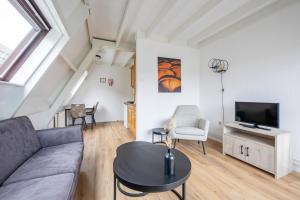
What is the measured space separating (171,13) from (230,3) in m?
0.98

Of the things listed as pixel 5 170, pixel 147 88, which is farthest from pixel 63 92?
pixel 5 170

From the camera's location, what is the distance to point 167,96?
12.4 ft

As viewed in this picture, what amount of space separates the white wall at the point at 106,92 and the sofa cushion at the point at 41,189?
507cm

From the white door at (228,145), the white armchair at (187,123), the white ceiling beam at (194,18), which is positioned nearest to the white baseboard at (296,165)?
the white door at (228,145)

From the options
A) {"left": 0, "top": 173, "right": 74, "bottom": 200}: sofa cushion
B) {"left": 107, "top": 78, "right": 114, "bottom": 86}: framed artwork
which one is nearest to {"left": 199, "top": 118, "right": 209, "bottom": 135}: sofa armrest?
{"left": 0, "top": 173, "right": 74, "bottom": 200}: sofa cushion

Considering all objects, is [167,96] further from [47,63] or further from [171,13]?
[47,63]

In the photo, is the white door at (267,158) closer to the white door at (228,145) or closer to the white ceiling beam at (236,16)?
the white door at (228,145)

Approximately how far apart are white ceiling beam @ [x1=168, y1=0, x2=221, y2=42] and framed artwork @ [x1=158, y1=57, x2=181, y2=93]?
0.59m

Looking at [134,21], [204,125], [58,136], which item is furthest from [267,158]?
[134,21]

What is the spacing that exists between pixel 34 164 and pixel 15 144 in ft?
0.94

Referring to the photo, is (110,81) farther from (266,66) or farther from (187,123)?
(266,66)

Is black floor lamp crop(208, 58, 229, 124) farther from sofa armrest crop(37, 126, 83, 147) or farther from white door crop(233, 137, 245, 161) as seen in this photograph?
sofa armrest crop(37, 126, 83, 147)

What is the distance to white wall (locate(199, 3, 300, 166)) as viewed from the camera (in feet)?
7.37

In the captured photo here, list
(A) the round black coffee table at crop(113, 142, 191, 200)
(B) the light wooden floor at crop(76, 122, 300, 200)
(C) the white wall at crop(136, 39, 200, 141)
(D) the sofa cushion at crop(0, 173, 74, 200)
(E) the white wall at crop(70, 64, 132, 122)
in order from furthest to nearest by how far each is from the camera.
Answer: (E) the white wall at crop(70, 64, 132, 122), (C) the white wall at crop(136, 39, 200, 141), (B) the light wooden floor at crop(76, 122, 300, 200), (A) the round black coffee table at crop(113, 142, 191, 200), (D) the sofa cushion at crop(0, 173, 74, 200)
